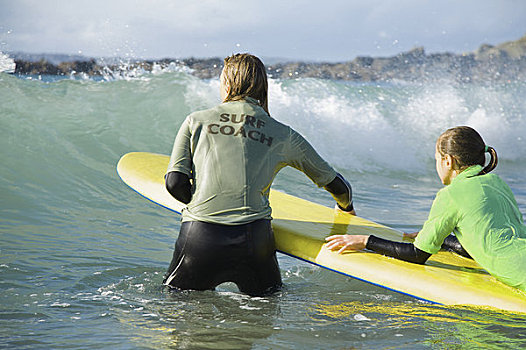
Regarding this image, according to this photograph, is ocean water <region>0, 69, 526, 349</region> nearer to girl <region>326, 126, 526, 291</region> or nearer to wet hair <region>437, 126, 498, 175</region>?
girl <region>326, 126, 526, 291</region>

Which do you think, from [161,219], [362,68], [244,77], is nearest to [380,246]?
[244,77]

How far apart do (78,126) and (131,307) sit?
5.44 meters

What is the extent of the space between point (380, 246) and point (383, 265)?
0.09 m

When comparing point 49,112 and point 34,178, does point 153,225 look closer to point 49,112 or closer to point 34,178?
point 34,178

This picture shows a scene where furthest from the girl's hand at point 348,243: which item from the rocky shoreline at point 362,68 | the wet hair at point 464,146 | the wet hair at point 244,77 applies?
the rocky shoreline at point 362,68

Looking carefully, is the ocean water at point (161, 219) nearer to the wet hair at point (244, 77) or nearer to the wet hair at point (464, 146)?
the wet hair at point (464, 146)

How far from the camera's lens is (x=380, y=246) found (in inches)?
117

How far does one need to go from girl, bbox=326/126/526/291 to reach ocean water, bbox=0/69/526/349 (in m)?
0.24

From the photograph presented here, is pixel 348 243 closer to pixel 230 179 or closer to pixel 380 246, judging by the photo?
pixel 380 246

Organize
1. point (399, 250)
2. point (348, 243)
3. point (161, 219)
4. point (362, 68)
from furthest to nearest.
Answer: point (362, 68) → point (161, 219) → point (348, 243) → point (399, 250)

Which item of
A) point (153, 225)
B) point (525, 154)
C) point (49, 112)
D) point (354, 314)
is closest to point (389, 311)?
point (354, 314)

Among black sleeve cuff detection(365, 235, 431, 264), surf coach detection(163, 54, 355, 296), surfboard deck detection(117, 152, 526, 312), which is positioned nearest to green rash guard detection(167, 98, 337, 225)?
surf coach detection(163, 54, 355, 296)

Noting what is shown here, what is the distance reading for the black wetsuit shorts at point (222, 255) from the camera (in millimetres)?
2660

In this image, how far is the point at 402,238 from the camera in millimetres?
3539
